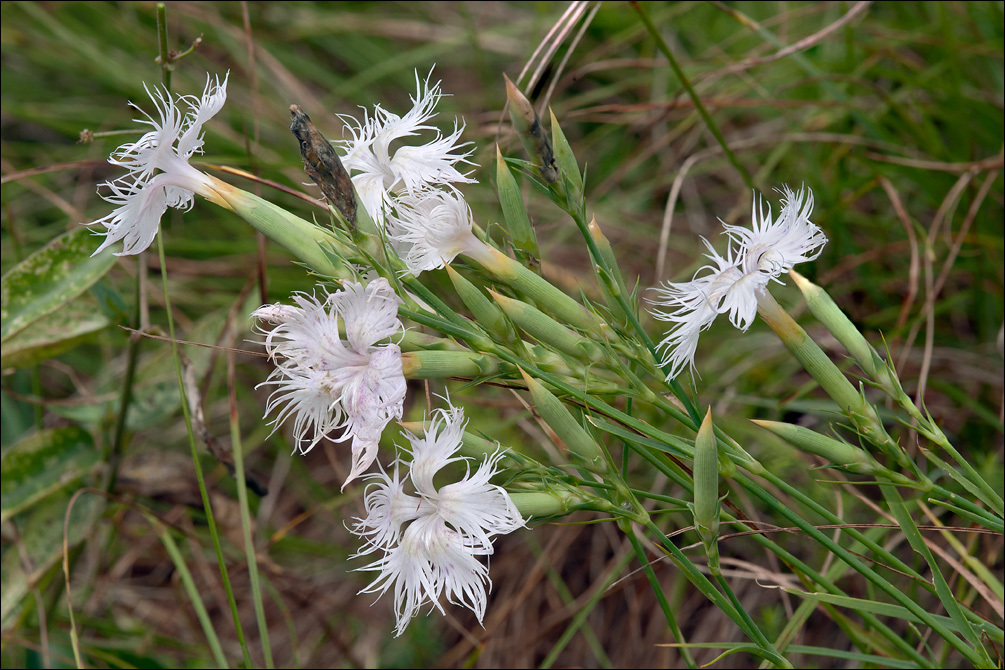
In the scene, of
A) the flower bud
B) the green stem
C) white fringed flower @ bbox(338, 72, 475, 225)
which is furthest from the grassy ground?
the flower bud

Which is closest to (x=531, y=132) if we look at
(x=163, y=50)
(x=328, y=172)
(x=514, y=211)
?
(x=514, y=211)

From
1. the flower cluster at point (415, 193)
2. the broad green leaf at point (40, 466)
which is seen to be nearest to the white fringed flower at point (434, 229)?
the flower cluster at point (415, 193)

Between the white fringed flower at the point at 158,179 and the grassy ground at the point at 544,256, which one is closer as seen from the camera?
the white fringed flower at the point at 158,179

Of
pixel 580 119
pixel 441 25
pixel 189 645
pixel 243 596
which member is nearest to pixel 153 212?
pixel 189 645

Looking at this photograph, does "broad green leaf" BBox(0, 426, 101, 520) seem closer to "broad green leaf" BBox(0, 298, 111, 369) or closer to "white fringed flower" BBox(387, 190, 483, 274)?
"broad green leaf" BBox(0, 298, 111, 369)

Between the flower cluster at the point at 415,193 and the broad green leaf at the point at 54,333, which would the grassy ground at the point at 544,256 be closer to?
the broad green leaf at the point at 54,333
